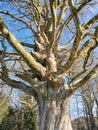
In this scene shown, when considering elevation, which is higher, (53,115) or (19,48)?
(19,48)

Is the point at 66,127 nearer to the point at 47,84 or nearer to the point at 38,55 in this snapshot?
the point at 47,84

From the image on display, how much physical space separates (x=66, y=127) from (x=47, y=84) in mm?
1296

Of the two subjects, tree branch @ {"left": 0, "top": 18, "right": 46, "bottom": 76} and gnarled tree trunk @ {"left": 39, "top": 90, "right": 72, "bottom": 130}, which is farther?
gnarled tree trunk @ {"left": 39, "top": 90, "right": 72, "bottom": 130}

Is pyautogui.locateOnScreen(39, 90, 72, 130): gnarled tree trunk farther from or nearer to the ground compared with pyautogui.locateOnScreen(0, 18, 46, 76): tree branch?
nearer to the ground

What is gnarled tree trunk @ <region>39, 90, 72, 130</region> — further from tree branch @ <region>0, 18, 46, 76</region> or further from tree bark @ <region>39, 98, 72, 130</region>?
tree branch @ <region>0, 18, 46, 76</region>

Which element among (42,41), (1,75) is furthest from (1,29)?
(42,41)

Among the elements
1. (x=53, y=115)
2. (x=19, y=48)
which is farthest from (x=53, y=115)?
(x=19, y=48)

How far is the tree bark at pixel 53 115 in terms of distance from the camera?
22.8 feet

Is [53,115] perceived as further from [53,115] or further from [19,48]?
[19,48]

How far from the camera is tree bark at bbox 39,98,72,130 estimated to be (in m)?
6.94

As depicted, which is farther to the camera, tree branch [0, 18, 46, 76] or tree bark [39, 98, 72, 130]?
tree bark [39, 98, 72, 130]

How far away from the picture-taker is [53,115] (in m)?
7.01

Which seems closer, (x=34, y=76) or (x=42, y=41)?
(x=34, y=76)

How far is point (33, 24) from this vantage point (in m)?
9.29
